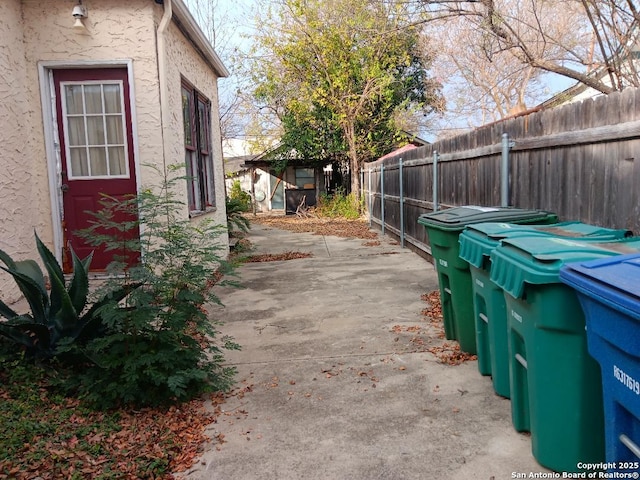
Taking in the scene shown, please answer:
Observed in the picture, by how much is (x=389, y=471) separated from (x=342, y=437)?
441 millimetres

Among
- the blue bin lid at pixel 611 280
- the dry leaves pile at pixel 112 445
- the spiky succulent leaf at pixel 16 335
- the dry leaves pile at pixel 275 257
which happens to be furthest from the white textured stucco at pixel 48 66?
the blue bin lid at pixel 611 280

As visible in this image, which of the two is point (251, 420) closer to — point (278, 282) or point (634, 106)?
point (634, 106)

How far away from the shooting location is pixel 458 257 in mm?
4039

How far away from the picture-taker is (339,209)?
20.0 m

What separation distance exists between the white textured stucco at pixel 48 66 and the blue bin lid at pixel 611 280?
5.46 metres

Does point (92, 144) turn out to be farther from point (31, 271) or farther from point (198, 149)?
point (31, 271)

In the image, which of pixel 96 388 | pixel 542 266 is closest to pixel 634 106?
pixel 542 266

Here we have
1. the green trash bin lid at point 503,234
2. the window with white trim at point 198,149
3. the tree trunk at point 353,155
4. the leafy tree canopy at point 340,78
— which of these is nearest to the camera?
the green trash bin lid at point 503,234

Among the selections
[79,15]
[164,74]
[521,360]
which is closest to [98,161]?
[164,74]

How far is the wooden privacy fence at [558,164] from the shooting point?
346 cm

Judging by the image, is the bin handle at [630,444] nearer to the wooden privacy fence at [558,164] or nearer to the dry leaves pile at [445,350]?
the wooden privacy fence at [558,164]

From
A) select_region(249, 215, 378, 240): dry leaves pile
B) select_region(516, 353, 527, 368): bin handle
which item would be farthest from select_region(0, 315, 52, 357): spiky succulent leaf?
select_region(249, 215, 378, 240): dry leaves pile

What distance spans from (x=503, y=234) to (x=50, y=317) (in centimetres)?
348

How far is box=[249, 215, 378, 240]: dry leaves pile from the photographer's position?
14.1m
